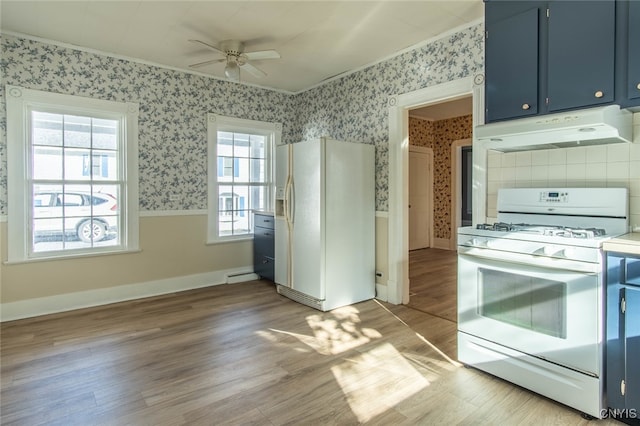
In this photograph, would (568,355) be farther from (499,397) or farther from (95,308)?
(95,308)

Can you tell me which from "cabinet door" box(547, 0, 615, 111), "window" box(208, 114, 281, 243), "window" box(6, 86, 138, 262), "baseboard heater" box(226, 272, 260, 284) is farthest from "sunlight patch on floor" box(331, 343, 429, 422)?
"window" box(6, 86, 138, 262)

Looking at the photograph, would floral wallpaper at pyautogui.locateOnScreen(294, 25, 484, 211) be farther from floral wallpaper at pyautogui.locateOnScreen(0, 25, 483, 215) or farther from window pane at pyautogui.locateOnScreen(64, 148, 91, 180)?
window pane at pyautogui.locateOnScreen(64, 148, 91, 180)

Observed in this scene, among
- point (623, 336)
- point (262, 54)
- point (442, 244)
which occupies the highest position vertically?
point (262, 54)

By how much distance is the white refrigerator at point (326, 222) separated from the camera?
3.64m

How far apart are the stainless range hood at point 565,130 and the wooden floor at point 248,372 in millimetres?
1537

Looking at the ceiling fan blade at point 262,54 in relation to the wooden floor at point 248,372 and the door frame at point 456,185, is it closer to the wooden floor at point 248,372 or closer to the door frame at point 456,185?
the wooden floor at point 248,372

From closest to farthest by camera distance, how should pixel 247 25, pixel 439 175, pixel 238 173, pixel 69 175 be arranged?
1. pixel 247 25
2. pixel 69 175
3. pixel 238 173
4. pixel 439 175

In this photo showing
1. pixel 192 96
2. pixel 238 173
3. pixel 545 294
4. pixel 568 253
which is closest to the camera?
pixel 568 253

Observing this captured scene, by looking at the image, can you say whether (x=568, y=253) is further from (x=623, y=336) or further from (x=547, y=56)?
(x=547, y=56)

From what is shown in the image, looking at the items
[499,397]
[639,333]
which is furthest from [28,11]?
[639,333]

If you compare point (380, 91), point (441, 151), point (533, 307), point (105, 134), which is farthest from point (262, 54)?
point (441, 151)

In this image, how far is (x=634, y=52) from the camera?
1.96m

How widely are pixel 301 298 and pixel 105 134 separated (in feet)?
9.15

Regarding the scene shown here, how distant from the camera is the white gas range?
1863 mm
